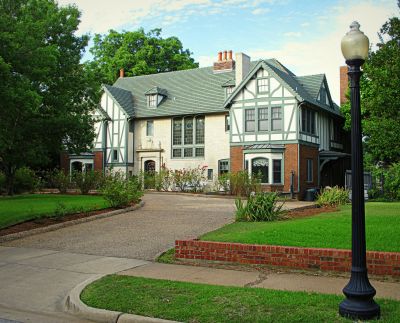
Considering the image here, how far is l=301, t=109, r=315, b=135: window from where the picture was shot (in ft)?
98.4

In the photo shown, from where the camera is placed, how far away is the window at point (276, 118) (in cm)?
2989

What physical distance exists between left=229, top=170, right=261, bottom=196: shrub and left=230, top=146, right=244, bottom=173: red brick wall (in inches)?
109

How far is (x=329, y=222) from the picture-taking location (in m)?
11.5

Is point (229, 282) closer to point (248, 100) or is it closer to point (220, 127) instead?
point (248, 100)

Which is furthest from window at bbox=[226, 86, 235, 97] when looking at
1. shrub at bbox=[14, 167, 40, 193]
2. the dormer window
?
shrub at bbox=[14, 167, 40, 193]

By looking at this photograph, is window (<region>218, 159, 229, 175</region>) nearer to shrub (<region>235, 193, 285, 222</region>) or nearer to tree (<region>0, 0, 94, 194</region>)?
tree (<region>0, 0, 94, 194</region>)

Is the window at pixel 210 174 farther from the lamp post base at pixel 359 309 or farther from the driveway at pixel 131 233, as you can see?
the lamp post base at pixel 359 309

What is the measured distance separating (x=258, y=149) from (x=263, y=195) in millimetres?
15723

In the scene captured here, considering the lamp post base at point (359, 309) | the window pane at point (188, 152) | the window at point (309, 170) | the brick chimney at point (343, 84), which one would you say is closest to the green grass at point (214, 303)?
the lamp post base at point (359, 309)

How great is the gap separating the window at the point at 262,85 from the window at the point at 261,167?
176 inches

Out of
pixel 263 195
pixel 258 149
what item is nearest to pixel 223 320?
pixel 263 195

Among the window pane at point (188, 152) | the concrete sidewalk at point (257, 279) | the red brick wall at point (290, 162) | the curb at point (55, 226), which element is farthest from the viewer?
the window pane at point (188, 152)

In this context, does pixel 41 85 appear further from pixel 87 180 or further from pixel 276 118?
pixel 276 118

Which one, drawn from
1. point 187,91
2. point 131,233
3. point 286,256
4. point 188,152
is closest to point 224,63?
point 187,91
